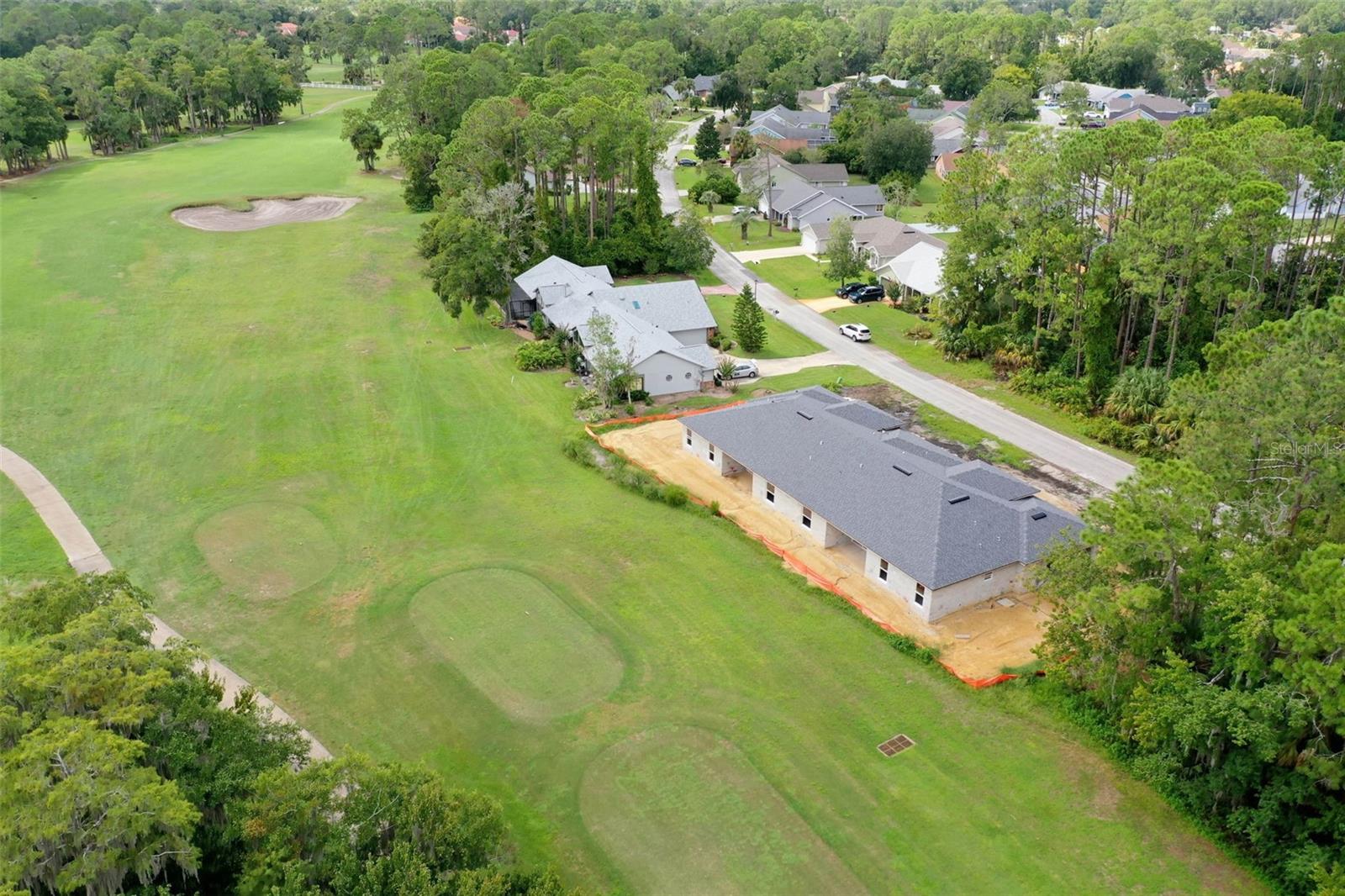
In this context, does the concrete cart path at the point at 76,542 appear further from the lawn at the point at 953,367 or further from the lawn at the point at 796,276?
the lawn at the point at 796,276

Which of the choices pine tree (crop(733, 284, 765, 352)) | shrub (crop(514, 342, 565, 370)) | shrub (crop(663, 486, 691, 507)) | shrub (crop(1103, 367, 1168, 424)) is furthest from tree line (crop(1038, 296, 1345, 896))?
shrub (crop(514, 342, 565, 370))

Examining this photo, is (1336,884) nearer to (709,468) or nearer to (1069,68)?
(709,468)

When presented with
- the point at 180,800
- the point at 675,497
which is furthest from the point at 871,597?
the point at 180,800

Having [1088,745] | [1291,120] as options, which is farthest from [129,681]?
[1291,120]

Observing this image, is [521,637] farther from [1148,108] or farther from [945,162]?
[1148,108]

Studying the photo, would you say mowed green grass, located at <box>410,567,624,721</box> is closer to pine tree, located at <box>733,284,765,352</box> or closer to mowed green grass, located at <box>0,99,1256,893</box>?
mowed green grass, located at <box>0,99,1256,893</box>

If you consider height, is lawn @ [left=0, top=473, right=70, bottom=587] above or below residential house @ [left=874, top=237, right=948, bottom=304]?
below
